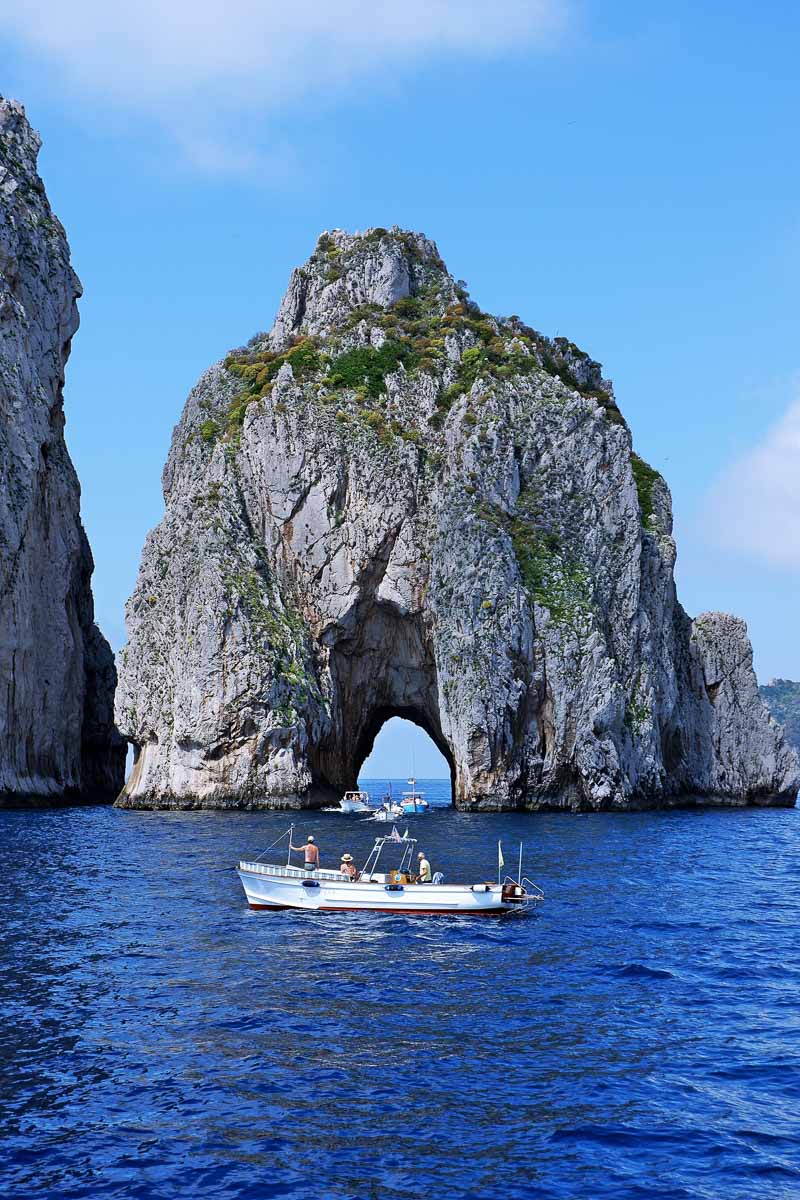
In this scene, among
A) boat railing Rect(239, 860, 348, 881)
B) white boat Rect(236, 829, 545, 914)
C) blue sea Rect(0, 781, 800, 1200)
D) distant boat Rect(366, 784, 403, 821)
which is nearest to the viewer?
blue sea Rect(0, 781, 800, 1200)

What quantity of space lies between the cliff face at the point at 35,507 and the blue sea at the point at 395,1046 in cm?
4220

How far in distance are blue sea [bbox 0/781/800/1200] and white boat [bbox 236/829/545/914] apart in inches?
27.8

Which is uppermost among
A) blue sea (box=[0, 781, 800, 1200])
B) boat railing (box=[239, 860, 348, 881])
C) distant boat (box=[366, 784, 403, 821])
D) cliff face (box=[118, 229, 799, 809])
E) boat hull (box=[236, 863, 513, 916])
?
cliff face (box=[118, 229, 799, 809])

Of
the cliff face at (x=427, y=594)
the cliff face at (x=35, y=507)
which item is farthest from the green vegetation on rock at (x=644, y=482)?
the cliff face at (x=35, y=507)

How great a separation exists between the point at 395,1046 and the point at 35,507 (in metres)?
74.9

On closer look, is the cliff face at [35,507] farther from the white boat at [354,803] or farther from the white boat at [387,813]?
Result: the white boat at [387,813]

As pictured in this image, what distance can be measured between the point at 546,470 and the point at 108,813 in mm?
47558

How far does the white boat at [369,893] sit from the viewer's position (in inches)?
1596

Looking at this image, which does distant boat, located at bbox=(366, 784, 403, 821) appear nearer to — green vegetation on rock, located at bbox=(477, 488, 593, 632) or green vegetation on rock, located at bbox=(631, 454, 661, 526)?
green vegetation on rock, located at bbox=(477, 488, 593, 632)

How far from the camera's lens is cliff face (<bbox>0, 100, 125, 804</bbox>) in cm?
8525

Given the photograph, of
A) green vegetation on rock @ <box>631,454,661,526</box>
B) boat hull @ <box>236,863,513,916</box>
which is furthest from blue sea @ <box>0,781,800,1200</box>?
green vegetation on rock @ <box>631,454,661,526</box>

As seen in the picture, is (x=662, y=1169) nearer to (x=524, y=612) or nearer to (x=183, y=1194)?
(x=183, y=1194)

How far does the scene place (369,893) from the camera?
41031 millimetres

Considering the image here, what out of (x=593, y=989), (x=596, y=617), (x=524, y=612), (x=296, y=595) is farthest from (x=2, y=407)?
(x=593, y=989)
